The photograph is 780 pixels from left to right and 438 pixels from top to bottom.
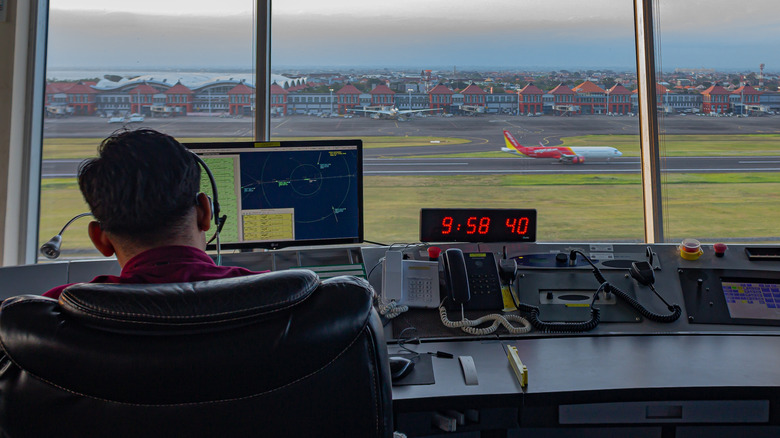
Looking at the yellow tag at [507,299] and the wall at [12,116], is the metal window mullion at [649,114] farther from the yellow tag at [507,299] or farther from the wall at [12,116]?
the wall at [12,116]

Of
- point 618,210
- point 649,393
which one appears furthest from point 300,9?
point 649,393

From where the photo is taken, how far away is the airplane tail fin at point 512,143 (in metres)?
3.20

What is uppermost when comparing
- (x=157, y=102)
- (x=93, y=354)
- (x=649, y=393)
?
(x=157, y=102)

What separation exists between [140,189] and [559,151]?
2.63 metres

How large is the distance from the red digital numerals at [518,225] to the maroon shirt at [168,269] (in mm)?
1386

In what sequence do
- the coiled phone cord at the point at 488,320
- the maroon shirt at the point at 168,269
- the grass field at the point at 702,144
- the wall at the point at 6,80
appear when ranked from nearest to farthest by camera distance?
the maroon shirt at the point at 168,269 < the coiled phone cord at the point at 488,320 < the wall at the point at 6,80 < the grass field at the point at 702,144

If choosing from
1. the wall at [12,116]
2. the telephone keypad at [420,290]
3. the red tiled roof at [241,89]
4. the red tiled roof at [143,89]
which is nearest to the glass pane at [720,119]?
the telephone keypad at [420,290]

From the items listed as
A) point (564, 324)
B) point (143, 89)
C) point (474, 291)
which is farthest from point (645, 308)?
point (143, 89)

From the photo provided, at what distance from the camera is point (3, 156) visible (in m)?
2.64

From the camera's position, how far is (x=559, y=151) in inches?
128

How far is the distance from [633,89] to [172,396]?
8.81ft

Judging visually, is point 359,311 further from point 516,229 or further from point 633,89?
point 633,89

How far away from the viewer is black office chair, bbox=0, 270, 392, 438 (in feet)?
2.48

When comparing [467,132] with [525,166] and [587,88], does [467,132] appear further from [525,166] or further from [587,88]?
[587,88]
